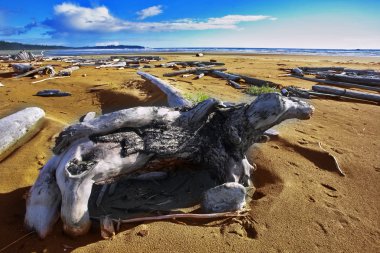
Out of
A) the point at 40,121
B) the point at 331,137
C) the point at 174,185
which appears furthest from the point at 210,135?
the point at 40,121

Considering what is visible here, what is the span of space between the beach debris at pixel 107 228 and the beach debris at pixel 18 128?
119 inches

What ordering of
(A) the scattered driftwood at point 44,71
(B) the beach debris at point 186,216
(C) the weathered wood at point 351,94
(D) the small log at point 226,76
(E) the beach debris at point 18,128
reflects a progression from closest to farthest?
(B) the beach debris at point 186,216
(E) the beach debris at point 18,128
(C) the weathered wood at point 351,94
(D) the small log at point 226,76
(A) the scattered driftwood at point 44,71

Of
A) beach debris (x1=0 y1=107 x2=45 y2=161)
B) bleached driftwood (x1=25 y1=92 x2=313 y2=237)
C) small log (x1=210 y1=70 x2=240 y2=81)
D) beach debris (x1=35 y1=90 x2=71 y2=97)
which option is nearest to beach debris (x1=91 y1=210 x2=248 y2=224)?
bleached driftwood (x1=25 y1=92 x2=313 y2=237)

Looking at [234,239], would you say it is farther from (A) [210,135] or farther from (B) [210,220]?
(A) [210,135]

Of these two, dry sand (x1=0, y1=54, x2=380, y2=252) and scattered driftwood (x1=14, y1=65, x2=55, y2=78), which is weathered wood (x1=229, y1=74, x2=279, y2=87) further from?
scattered driftwood (x1=14, y1=65, x2=55, y2=78)

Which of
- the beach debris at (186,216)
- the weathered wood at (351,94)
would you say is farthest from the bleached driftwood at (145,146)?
the weathered wood at (351,94)

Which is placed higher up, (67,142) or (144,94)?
(67,142)

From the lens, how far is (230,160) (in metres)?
3.69

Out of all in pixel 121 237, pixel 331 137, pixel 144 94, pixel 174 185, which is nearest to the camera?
pixel 121 237

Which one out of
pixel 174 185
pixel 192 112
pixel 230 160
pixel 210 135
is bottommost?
pixel 174 185

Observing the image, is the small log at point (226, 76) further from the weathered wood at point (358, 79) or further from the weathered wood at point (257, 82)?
the weathered wood at point (358, 79)

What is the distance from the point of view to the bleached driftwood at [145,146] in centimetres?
290

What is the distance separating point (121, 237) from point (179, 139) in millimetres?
1222

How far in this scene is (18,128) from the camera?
5930 mm
